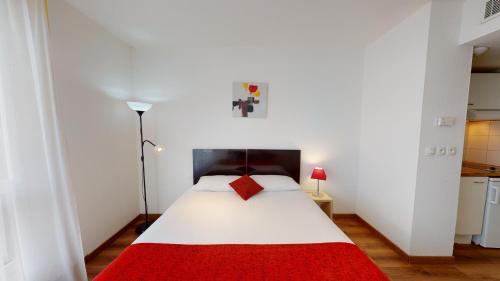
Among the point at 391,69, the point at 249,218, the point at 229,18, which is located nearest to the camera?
the point at 249,218

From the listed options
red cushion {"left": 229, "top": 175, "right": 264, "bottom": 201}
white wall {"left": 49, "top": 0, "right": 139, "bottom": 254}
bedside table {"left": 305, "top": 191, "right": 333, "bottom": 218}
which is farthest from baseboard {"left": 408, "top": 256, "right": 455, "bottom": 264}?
white wall {"left": 49, "top": 0, "right": 139, "bottom": 254}

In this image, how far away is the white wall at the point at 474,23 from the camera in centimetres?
161

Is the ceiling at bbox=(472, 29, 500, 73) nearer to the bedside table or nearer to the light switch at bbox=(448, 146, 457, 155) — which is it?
the light switch at bbox=(448, 146, 457, 155)

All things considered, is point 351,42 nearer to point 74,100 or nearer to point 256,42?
point 256,42

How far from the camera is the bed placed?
3.59ft

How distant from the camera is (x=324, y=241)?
4.65 feet

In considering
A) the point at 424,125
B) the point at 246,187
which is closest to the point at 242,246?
the point at 246,187

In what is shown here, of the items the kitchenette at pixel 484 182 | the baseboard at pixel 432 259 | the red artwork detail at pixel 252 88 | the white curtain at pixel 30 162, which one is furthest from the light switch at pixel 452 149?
the white curtain at pixel 30 162

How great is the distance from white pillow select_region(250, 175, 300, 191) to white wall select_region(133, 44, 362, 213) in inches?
18.3

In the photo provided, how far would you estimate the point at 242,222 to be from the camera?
5.51ft

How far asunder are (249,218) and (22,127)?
180 centimetres

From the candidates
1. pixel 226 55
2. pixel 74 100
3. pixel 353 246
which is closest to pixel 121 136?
pixel 74 100

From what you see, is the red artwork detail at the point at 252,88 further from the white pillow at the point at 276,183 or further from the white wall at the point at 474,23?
the white wall at the point at 474,23

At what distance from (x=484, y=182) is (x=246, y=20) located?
10.5ft
